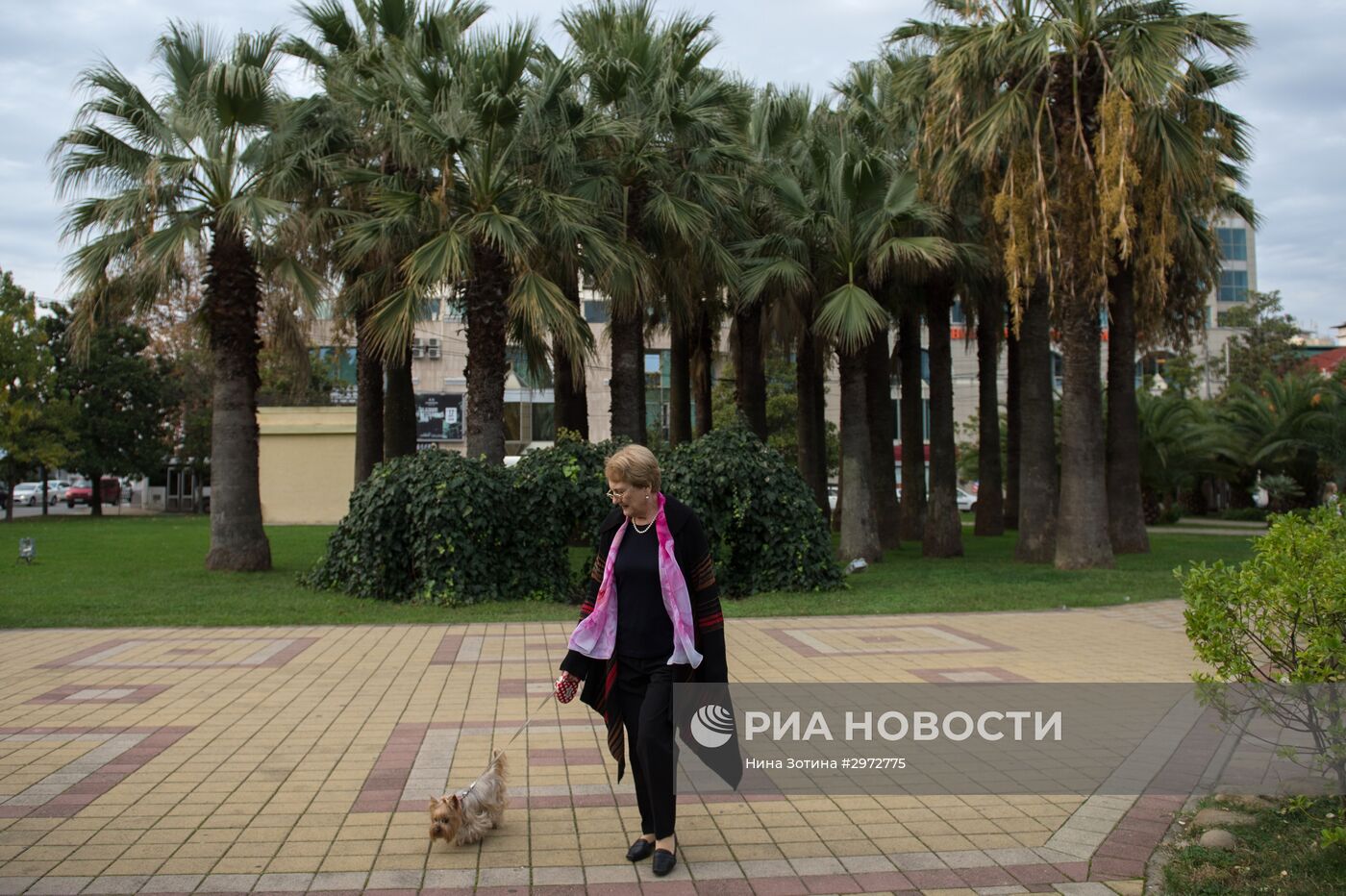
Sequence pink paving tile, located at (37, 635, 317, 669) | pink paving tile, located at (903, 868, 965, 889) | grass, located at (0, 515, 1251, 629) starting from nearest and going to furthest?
pink paving tile, located at (903, 868, 965, 889) < pink paving tile, located at (37, 635, 317, 669) < grass, located at (0, 515, 1251, 629)

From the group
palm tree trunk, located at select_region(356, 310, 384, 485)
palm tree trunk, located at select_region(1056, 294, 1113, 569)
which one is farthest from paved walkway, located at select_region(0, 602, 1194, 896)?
palm tree trunk, located at select_region(356, 310, 384, 485)

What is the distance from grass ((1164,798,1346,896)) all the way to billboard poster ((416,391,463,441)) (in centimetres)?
4203

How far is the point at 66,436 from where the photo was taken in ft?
116

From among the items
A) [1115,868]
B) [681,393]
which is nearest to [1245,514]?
[681,393]

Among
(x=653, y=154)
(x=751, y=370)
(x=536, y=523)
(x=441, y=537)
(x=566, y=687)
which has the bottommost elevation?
(x=566, y=687)

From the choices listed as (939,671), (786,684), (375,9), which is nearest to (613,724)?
(786,684)

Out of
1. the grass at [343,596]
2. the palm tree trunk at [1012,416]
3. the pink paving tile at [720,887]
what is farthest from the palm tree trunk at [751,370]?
the pink paving tile at [720,887]

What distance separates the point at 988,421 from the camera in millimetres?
24156

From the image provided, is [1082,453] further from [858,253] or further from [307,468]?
[307,468]

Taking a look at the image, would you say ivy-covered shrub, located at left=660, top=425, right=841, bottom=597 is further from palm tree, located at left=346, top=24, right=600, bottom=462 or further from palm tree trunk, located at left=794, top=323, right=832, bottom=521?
palm tree trunk, located at left=794, top=323, right=832, bottom=521

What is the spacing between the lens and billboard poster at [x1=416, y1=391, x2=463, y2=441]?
4503cm

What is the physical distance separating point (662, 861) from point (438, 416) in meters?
42.1

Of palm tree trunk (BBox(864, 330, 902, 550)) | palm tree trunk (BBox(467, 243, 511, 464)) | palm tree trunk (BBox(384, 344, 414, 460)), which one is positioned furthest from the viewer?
palm tree trunk (BBox(864, 330, 902, 550))

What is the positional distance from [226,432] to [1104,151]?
42.5 feet
